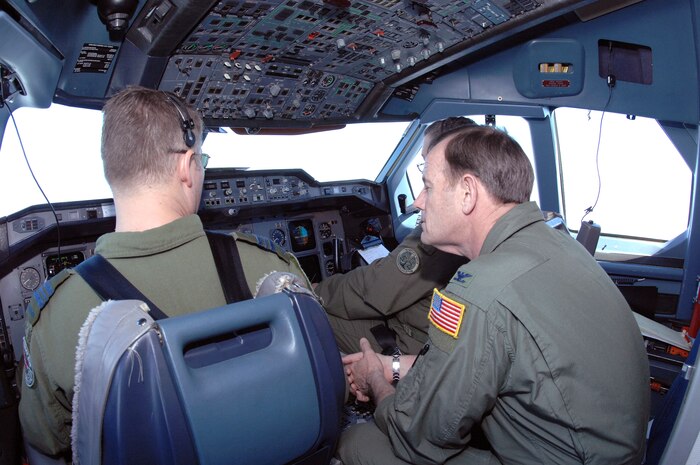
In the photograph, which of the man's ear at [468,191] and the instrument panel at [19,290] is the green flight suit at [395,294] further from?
the instrument panel at [19,290]

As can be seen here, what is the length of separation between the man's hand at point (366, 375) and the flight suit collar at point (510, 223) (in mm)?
598

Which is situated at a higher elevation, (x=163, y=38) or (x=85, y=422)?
(x=163, y=38)

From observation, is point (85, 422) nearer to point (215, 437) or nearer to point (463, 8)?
point (215, 437)

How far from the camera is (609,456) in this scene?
1178mm

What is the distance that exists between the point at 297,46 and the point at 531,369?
2317 mm

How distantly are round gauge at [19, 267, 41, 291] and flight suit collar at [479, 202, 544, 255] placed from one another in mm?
2421

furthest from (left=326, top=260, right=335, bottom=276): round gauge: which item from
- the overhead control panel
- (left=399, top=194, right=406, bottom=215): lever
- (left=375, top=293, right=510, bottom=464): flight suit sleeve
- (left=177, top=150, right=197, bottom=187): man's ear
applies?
(left=177, top=150, right=197, bottom=187): man's ear

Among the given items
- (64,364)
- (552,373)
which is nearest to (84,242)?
(64,364)

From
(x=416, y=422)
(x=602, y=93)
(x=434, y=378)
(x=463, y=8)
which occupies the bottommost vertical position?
(x=416, y=422)

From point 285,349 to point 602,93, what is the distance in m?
3.24

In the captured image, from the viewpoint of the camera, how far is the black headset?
117cm

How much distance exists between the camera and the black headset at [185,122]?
1.17 meters

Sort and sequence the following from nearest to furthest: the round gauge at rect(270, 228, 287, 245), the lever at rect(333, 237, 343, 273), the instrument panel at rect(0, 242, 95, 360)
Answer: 1. the instrument panel at rect(0, 242, 95, 360)
2. the round gauge at rect(270, 228, 287, 245)
3. the lever at rect(333, 237, 343, 273)

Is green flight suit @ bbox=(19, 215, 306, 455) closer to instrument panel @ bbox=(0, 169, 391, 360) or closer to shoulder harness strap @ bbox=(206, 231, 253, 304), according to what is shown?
shoulder harness strap @ bbox=(206, 231, 253, 304)
